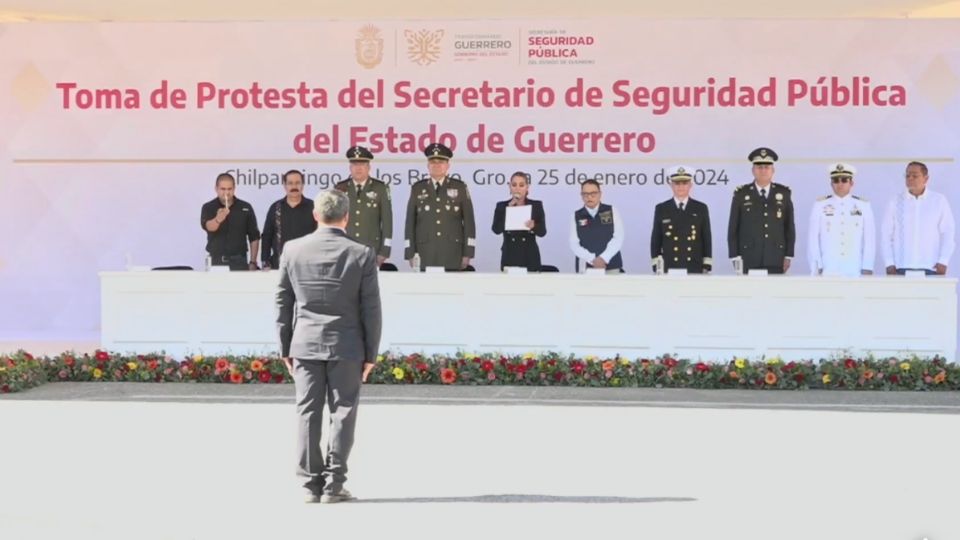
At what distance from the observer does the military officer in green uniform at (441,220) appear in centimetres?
1210

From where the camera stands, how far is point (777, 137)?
13266mm

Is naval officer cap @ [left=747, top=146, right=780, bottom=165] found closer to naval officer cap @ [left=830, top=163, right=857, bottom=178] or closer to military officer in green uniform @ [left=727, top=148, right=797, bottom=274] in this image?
military officer in green uniform @ [left=727, top=148, right=797, bottom=274]

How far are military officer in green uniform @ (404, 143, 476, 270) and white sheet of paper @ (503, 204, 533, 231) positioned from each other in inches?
12.7

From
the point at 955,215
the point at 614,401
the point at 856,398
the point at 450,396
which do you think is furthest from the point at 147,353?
the point at 955,215

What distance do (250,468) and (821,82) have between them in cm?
820

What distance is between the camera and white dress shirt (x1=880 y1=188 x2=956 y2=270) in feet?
38.5

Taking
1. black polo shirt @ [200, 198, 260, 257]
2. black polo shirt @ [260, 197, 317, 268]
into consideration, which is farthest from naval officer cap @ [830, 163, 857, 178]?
black polo shirt @ [200, 198, 260, 257]

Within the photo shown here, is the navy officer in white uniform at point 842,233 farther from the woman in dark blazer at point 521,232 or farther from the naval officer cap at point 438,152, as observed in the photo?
the naval officer cap at point 438,152

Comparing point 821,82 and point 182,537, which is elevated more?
point 821,82

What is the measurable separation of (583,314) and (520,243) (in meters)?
1.40

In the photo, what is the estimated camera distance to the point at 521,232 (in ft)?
39.8

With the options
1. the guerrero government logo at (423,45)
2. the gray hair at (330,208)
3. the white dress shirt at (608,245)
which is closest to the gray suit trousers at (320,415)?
the gray hair at (330,208)

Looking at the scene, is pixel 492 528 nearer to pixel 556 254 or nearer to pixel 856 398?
pixel 856 398

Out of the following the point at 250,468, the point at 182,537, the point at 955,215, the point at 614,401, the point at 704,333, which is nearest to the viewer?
the point at 182,537
